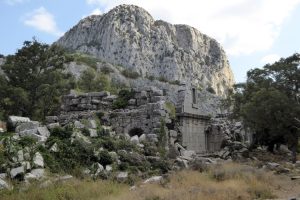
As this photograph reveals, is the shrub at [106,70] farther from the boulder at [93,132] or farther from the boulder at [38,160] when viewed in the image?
the boulder at [38,160]

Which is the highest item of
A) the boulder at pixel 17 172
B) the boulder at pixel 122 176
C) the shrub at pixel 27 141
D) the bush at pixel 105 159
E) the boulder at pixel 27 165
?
the shrub at pixel 27 141

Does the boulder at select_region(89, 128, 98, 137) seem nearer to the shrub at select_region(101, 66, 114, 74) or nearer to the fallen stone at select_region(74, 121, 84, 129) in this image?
the fallen stone at select_region(74, 121, 84, 129)

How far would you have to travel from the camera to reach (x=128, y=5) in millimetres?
124188

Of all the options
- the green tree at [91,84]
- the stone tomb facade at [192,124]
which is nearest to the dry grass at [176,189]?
the stone tomb facade at [192,124]

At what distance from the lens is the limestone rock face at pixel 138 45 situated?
11338 centimetres

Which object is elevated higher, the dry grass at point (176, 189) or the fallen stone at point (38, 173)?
the fallen stone at point (38, 173)

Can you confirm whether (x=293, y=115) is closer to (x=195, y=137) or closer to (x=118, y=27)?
(x=195, y=137)

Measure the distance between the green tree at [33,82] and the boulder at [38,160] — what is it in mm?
17632

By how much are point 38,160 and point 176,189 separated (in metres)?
4.26

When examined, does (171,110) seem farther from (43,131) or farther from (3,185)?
(3,185)

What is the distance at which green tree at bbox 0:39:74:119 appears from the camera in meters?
30.6

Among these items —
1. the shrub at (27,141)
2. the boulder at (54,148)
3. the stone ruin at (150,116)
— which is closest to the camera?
the shrub at (27,141)

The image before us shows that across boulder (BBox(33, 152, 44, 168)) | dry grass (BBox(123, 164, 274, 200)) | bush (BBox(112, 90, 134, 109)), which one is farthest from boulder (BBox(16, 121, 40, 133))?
bush (BBox(112, 90, 134, 109))

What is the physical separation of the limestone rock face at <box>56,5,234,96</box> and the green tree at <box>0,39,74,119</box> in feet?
232
